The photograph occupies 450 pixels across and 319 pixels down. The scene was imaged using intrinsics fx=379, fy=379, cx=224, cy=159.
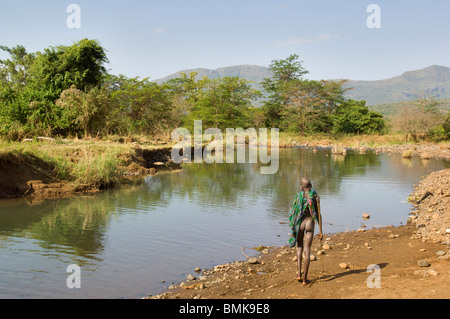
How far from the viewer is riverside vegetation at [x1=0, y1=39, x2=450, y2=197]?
15.7 metres

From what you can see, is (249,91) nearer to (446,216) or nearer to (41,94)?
(41,94)

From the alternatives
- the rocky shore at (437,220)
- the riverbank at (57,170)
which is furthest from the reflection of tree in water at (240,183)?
the rocky shore at (437,220)

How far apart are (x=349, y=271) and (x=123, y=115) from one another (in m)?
32.1

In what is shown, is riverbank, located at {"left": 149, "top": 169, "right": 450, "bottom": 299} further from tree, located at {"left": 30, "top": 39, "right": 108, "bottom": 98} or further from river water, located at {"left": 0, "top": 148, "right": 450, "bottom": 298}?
tree, located at {"left": 30, "top": 39, "right": 108, "bottom": 98}

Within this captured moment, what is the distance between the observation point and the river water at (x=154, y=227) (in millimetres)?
6559

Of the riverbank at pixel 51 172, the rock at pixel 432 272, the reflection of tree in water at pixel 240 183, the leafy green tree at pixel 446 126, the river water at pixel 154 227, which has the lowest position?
the river water at pixel 154 227

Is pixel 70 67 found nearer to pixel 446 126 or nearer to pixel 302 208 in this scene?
pixel 302 208

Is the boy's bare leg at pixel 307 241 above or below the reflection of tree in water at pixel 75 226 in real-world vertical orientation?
above

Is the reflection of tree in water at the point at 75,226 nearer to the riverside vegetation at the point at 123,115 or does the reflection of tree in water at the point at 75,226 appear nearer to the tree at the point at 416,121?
the riverside vegetation at the point at 123,115

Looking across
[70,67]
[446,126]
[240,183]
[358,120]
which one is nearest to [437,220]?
[240,183]

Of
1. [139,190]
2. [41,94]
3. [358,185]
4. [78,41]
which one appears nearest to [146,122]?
[78,41]

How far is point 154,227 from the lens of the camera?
9977 millimetres

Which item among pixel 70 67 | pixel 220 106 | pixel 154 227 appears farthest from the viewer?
pixel 220 106
